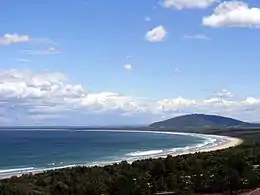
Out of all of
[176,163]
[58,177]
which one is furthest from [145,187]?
[176,163]

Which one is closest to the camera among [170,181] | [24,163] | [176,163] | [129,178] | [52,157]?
[129,178]

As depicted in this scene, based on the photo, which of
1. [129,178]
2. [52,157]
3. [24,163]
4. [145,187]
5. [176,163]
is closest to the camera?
[129,178]

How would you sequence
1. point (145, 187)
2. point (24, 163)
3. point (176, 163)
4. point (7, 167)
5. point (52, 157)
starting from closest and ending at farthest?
point (145, 187), point (176, 163), point (7, 167), point (24, 163), point (52, 157)

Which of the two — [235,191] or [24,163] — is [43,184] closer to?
[235,191]

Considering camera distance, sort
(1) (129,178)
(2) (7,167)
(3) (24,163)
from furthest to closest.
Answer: (3) (24,163) < (2) (7,167) < (1) (129,178)

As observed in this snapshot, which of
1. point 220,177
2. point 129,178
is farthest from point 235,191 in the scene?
point 129,178

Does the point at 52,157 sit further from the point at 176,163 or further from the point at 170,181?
the point at 170,181

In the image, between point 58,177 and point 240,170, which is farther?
point 58,177

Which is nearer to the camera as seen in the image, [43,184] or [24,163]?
[43,184]
